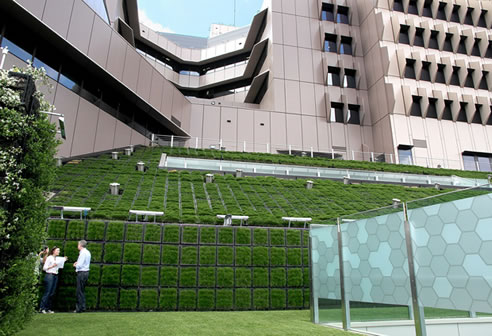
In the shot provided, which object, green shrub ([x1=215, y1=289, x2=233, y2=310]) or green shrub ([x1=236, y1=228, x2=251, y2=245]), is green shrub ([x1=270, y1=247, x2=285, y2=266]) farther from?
green shrub ([x1=215, y1=289, x2=233, y2=310])

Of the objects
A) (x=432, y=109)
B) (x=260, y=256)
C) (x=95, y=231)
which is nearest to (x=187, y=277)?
(x=260, y=256)

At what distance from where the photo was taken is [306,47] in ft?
114

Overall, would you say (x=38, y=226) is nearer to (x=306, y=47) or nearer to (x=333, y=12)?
(x=306, y=47)

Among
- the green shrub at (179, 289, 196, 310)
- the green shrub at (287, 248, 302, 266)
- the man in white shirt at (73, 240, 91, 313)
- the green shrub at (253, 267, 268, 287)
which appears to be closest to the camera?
the man in white shirt at (73, 240, 91, 313)

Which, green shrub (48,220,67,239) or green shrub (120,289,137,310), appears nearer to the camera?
green shrub (120,289,137,310)

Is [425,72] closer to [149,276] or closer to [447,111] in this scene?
[447,111]

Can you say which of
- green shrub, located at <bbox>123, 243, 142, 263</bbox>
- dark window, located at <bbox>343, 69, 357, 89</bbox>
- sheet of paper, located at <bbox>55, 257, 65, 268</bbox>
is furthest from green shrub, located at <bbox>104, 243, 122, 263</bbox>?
dark window, located at <bbox>343, 69, 357, 89</bbox>

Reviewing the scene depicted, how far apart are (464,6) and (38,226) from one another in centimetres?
4480

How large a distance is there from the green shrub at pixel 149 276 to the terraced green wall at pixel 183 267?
0.08ft

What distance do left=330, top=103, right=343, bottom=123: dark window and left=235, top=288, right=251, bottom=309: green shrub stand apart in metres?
26.8

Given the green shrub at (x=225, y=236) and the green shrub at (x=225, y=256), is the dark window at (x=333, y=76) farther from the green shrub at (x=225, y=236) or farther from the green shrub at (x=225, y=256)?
the green shrub at (x=225, y=256)

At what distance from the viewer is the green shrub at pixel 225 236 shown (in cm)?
990

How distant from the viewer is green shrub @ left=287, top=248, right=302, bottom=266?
10.1 metres

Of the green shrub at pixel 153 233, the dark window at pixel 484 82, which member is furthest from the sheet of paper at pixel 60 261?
the dark window at pixel 484 82
